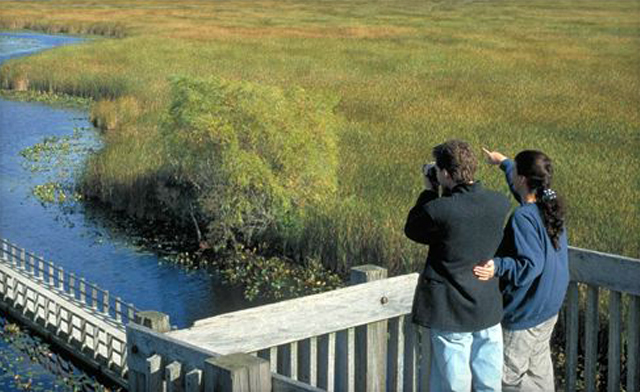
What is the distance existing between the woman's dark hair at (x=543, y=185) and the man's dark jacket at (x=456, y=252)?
289 millimetres

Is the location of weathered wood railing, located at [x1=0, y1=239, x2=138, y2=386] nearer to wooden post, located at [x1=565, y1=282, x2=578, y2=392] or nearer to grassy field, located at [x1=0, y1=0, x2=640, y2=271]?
grassy field, located at [x1=0, y1=0, x2=640, y2=271]

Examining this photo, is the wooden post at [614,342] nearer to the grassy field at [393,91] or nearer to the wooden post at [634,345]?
the wooden post at [634,345]

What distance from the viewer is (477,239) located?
211 inches

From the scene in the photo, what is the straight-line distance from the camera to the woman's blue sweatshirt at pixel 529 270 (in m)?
5.49

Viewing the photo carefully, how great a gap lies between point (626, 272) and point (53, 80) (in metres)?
36.4

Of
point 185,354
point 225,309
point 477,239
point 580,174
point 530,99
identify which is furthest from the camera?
point 530,99

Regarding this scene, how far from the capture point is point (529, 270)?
550cm

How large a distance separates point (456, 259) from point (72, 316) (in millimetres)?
10624

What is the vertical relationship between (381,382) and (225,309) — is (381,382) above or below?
above

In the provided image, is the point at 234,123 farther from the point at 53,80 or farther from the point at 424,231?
the point at 53,80

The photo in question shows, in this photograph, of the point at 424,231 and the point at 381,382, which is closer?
the point at 424,231

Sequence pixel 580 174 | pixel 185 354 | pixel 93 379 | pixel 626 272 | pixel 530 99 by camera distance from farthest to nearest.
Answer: pixel 530 99 < pixel 580 174 < pixel 93 379 < pixel 626 272 < pixel 185 354

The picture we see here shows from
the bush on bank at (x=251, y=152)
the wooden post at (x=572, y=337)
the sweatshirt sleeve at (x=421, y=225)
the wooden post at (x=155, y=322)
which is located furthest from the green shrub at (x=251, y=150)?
the wooden post at (x=155, y=322)

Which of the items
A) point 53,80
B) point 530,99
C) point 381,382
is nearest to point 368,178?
point 530,99
